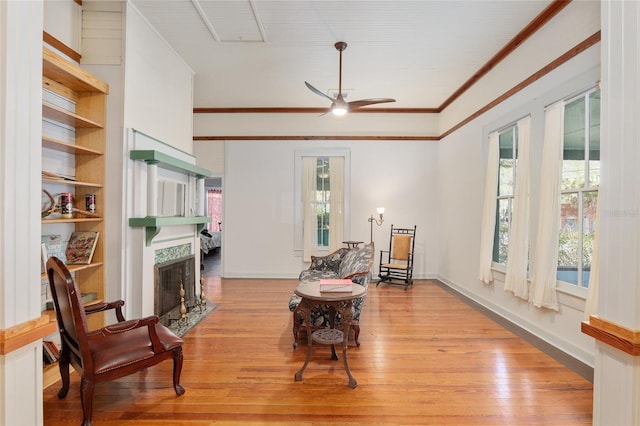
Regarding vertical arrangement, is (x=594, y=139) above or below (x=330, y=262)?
above

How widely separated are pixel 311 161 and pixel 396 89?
6.97 ft

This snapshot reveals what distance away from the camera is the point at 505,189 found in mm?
4211

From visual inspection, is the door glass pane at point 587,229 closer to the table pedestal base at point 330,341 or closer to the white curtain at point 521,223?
the white curtain at point 521,223

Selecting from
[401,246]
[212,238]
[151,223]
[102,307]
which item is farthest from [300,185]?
[212,238]

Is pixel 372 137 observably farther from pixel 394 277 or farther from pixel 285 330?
pixel 285 330

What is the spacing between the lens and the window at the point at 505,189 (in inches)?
159

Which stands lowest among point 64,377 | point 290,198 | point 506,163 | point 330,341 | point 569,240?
point 64,377

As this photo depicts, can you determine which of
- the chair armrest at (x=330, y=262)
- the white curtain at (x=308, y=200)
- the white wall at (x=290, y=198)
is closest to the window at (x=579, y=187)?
the chair armrest at (x=330, y=262)

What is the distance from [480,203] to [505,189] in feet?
1.67

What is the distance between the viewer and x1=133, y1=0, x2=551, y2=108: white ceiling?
10.5 feet

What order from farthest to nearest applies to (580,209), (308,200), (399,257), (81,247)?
(308,200), (399,257), (580,209), (81,247)

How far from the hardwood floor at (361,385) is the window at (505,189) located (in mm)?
1113

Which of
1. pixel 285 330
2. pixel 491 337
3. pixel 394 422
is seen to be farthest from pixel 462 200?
pixel 394 422

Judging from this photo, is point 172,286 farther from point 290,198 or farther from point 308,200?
point 308,200
